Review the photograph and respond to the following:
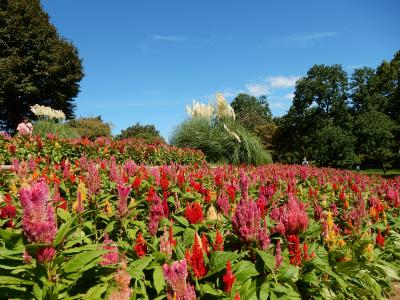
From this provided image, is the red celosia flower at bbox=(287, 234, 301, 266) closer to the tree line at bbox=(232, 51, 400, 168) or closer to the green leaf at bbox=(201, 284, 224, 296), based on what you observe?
the green leaf at bbox=(201, 284, 224, 296)

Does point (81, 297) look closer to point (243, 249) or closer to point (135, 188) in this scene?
point (243, 249)

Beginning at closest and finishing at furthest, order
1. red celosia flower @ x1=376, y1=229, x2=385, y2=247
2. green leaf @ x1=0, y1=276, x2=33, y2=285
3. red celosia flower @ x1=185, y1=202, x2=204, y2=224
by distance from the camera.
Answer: green leaf @ x1=0, y1=276, x2=33, y2=285
red celosia flower @ x1=185, y1=202, x2=204, y2=224
red celosia flower @ x1=376, y1=229, x2=385, y2=247

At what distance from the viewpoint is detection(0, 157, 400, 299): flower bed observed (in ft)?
7.09

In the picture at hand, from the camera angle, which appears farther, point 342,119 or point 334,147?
point 342,119

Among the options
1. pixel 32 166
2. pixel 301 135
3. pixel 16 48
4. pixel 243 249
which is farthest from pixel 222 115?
pixel 301 135

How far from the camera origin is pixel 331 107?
159 ft

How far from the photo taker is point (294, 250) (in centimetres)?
316

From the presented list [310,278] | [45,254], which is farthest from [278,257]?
[45,254]

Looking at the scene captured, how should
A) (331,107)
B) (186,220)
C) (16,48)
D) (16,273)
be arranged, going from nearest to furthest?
(16,273) < (186,220) < (16,48) < (331,107)

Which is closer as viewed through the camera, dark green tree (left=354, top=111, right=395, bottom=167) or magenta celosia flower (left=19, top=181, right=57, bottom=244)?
magenta celosia flower (left=19, top=181, right=57, bottom=244)

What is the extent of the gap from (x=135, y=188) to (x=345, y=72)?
170ft

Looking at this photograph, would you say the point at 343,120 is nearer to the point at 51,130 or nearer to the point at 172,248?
the point at 51,130

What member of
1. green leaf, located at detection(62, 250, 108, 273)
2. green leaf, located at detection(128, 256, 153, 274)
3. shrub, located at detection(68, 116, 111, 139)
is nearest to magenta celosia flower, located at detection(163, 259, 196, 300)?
green leaf, located at detection(62, 250, 108, 273)

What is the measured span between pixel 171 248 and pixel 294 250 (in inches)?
46.5
